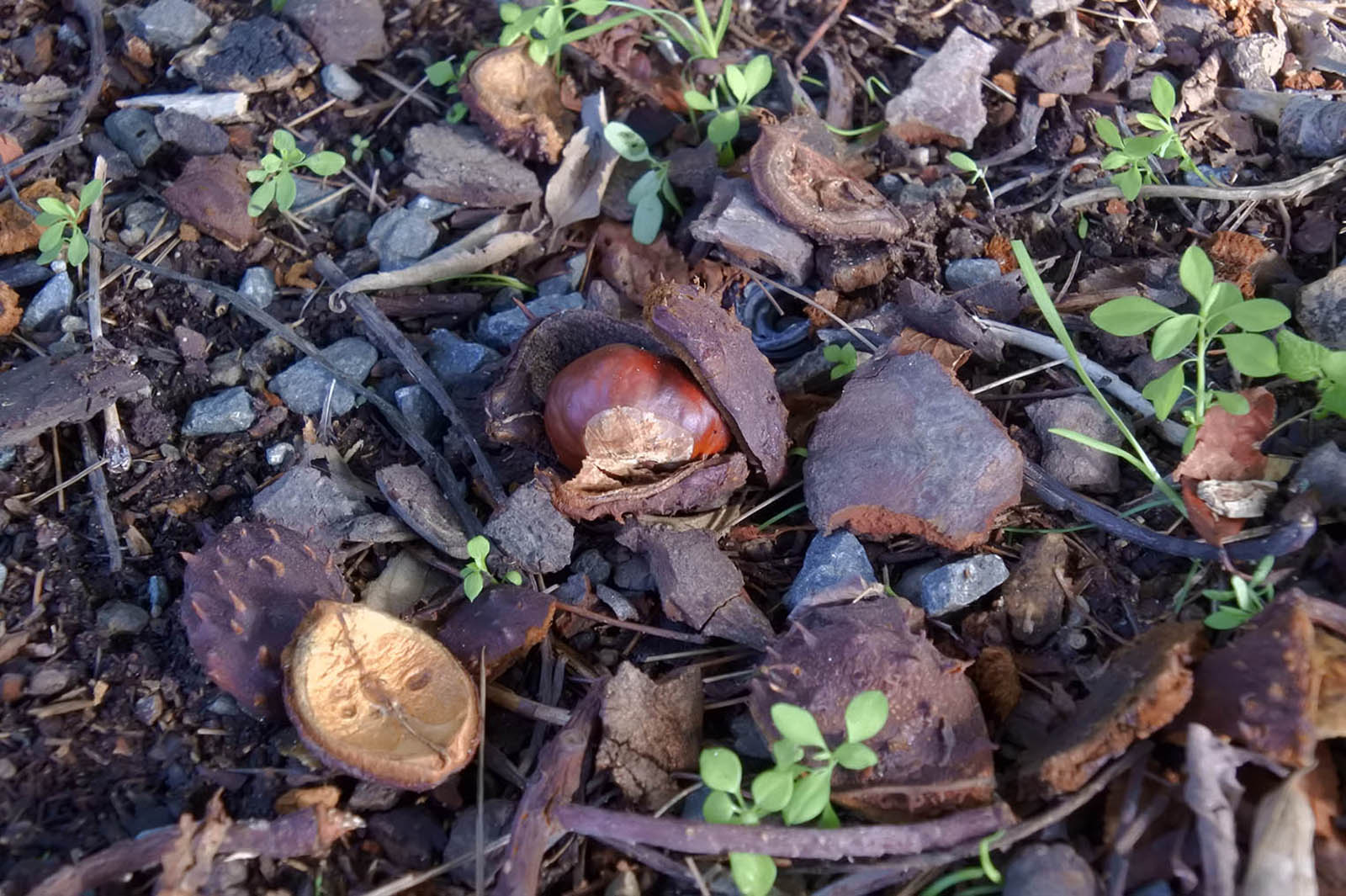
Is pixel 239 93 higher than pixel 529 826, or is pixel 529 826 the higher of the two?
pixel 239 93

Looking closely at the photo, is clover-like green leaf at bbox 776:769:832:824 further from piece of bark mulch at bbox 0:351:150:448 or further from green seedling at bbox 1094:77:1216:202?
piece of bark mulch at bbox 0:351:150:448

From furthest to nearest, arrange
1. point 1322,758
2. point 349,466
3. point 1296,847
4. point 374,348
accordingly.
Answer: point 374,348 → point 349,466 → point 1322,758 → point 1296,847

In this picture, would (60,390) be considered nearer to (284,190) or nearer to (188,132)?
(284,190)

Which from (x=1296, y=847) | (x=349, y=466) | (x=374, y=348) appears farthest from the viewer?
(x=374, y=348)

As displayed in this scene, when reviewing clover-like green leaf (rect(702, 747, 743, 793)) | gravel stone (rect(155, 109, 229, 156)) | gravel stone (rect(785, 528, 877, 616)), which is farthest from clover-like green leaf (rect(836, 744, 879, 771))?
gravel stone (rect(155, 109, 229, 156))

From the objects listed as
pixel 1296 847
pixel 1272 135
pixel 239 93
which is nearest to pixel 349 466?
pixel 239 93

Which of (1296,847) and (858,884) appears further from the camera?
(858,884)

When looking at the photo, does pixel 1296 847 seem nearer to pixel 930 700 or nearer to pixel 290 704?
pixel 930 700

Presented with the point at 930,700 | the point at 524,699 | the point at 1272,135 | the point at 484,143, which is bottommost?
the point at 524,699
